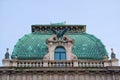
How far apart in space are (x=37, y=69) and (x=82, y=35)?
7710mm

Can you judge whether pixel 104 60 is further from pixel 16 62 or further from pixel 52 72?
pixel 16 62

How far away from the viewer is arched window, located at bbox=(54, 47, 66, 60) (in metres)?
31.8

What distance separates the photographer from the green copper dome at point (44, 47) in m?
32.2

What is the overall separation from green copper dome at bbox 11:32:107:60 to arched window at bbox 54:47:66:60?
1.05 metres

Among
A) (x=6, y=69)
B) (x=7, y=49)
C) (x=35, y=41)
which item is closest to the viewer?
(x=6, y=69)

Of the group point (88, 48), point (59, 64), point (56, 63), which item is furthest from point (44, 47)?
point (88, 48)

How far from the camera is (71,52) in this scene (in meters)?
31.7

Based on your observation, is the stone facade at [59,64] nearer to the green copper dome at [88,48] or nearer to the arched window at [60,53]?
the green copper dome at [88,48]

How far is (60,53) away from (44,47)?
6.42ft

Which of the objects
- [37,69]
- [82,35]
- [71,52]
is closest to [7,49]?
[37,69]

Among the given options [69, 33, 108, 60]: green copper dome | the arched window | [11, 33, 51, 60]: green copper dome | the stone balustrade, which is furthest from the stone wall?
[69, 33, 108, 60]: green copper dome

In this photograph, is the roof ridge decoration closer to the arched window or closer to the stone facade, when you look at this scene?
the stone facade

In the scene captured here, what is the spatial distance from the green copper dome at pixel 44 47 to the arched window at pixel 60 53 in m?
1.05

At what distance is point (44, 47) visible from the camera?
32.9m
